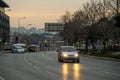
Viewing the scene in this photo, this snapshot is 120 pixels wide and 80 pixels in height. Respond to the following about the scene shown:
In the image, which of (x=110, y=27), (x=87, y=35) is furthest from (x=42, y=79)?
(x=87, y=35)

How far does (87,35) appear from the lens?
8625 centimetres

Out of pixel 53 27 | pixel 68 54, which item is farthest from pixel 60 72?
pixel 53 27

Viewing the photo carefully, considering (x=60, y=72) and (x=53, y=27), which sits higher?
(x=53, y=27)

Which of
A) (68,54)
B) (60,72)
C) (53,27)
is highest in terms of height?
(53,27)

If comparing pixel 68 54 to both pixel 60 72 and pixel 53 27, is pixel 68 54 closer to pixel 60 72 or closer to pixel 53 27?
pixel 60 72

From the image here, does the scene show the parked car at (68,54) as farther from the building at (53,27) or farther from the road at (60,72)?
the building at (53,27)

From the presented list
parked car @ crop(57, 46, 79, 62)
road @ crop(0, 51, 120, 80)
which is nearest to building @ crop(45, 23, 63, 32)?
parked car @ crop(57, 46, 79, 62)

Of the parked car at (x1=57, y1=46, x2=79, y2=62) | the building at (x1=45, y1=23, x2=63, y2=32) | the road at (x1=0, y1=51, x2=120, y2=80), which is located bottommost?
the road at (x1=0, y1=51, x2=120, y2=80)

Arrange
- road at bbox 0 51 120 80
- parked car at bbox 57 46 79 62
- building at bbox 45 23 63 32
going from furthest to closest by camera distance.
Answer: building at bbox 45 23 63 32
parked car at bbox 57 46 79 62
road at bbox 0 51 120 80

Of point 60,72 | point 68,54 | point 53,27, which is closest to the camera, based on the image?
point 60,72

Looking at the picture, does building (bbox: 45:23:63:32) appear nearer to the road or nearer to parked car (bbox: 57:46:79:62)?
parked car (bbox: 57:46:79:62)

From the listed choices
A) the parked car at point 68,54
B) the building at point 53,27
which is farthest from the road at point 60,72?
the building at point 53,27

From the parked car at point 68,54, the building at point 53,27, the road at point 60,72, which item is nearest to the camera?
the road at point 60,72

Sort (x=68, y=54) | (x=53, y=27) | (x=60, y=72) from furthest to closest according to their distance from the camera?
(x=53, y=27) < (x=68, y=54) < (x=60, y=72)
